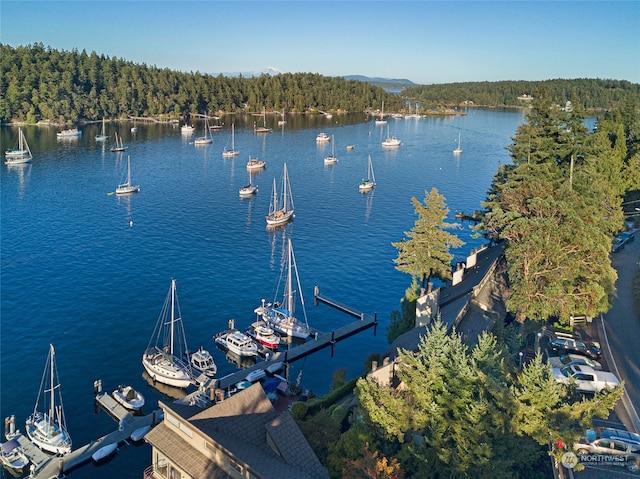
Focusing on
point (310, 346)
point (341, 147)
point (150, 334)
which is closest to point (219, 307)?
point (150, 334)

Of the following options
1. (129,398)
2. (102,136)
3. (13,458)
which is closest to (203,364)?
(129,398)

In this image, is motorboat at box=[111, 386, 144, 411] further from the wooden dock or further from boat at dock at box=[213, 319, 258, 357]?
boat at dock at box=[213, 319, 258, 357]

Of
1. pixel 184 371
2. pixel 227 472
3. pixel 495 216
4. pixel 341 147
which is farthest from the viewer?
pixel 341 147

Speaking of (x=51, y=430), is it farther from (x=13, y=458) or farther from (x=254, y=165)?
(x=254, y=165)

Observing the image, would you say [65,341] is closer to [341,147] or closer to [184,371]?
[184,371]

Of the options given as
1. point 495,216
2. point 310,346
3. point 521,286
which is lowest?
point 310,346

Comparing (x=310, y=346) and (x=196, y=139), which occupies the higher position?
(x=196, y=139)

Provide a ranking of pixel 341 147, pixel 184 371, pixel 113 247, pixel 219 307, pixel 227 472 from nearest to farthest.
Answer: pixel 227 472
pixel 184 371
pixel 219 307
pixel 113 247
pixel 341 147
